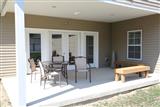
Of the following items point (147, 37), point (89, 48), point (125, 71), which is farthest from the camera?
point (89, 48)

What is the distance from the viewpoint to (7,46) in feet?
24.3

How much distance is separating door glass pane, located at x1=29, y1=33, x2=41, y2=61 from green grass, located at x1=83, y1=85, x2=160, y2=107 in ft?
14.5

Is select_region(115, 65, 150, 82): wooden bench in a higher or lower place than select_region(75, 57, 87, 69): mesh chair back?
lower

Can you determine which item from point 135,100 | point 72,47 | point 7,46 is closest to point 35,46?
point 7,46

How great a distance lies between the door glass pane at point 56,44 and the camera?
8711mm

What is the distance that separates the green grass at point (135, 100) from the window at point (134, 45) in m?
Result: 3.44

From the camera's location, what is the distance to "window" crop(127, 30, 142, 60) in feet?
28.9

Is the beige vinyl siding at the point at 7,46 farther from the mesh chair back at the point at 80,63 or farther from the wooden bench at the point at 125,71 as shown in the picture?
the wooden bench at the point at 125,71

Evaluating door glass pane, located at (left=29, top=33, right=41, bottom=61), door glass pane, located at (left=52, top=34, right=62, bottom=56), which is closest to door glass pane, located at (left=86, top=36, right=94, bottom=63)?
door glass pane, located at (left=52, top=34, right=62, bottom=56)

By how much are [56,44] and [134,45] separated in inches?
150

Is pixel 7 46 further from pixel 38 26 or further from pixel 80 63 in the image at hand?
pixel 80 63

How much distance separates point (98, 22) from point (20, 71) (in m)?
6.76

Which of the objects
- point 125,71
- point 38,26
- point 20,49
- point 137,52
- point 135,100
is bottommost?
point 135,100

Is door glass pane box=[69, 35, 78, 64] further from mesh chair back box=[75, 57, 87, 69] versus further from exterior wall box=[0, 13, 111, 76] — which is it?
mesh chair back box=[75, 57, 87, 69]
